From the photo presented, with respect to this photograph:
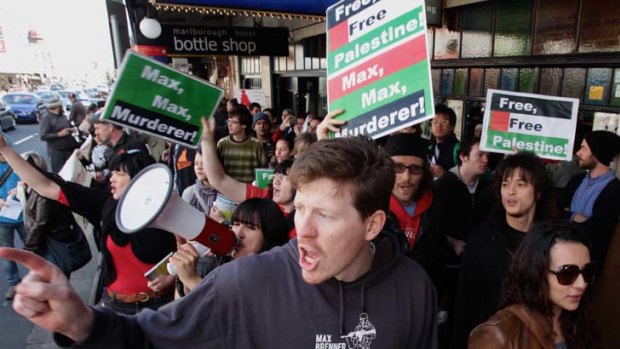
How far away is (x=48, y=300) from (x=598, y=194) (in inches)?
145

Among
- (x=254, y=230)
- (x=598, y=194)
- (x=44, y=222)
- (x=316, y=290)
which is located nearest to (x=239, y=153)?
(x=44, y=222)

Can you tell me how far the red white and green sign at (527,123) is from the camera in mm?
3500

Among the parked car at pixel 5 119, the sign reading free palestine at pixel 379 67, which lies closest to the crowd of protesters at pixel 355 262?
the sign reading free palestine at pixel 379 67

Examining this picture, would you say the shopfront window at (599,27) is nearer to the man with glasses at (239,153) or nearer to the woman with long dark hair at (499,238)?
the woman with long dark hair at (499,238)

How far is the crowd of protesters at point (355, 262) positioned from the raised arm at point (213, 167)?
0.01 m

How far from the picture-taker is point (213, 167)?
313cm

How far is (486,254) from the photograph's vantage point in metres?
2.36

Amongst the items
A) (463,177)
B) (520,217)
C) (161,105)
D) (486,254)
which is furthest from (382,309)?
(463,177)

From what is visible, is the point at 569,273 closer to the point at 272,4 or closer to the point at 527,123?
the point at 527,123

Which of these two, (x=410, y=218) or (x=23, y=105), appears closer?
(x=410, y=218)

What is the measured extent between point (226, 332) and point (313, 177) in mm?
494

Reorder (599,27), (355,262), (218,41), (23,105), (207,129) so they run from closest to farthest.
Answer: (355,262) < (207,129) < (599,27) < (218,41) < (23,105)

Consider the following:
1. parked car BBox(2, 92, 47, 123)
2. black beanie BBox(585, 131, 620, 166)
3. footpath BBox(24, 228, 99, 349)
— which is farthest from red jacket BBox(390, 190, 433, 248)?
parked car BBox(2, 92, 47, 123)

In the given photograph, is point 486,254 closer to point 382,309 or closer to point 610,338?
point 382,309
